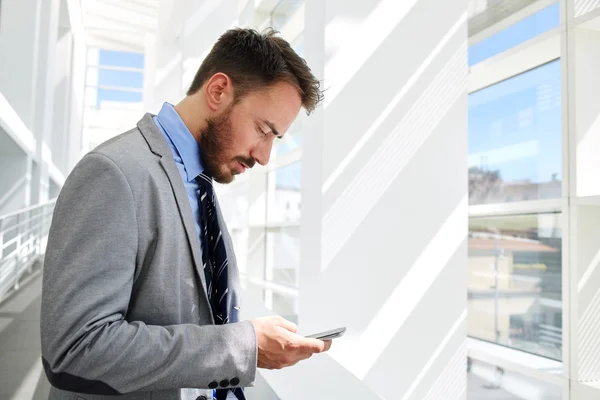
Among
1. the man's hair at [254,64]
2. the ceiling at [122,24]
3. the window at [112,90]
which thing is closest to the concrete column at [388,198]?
the man's hair at [254,64]

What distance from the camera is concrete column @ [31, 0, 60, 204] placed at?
7.60 feet

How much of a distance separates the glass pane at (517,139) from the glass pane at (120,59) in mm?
15026

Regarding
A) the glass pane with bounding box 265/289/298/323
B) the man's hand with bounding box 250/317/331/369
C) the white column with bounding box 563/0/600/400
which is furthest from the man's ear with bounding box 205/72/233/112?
the glass pane with bounding box 265/289/298/323

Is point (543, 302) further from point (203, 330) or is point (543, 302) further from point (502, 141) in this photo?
Result: point (203, 330)

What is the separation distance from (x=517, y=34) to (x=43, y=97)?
3135 mm

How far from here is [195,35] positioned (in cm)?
620

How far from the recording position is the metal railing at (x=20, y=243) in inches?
76.3

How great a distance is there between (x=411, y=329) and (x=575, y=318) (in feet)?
3.98

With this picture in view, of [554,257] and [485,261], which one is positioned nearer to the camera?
[554,257]

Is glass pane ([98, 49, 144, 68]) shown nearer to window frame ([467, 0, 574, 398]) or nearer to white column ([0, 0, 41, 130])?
window frame ([467, 0, 574, 398])

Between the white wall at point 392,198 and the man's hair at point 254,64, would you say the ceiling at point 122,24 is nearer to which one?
the white wall at point 392,198

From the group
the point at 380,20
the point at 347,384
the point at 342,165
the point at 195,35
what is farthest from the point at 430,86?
the point at 195,35

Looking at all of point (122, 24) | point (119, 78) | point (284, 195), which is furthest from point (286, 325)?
point (119, 78)

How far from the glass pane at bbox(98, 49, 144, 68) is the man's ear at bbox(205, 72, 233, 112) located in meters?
16.7
